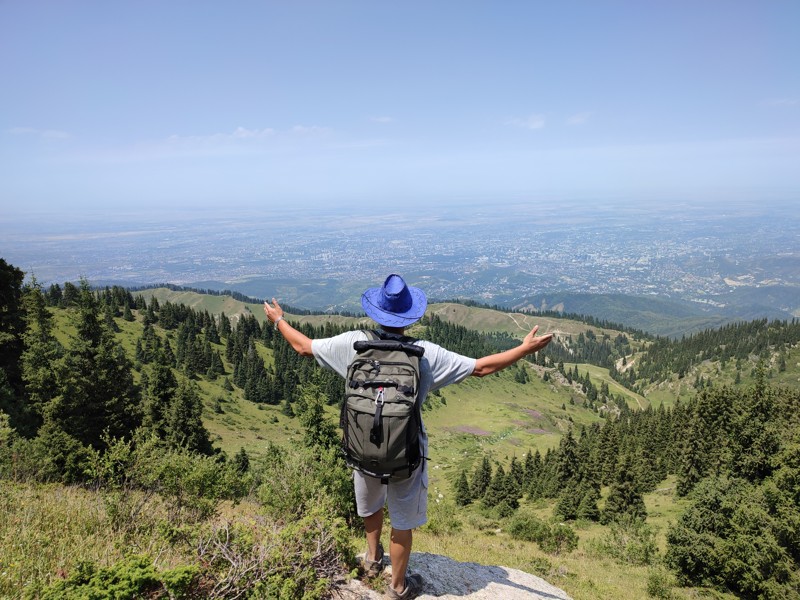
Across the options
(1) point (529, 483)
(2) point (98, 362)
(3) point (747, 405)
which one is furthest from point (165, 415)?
(3) point (747, 405)

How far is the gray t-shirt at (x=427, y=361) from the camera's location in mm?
4773

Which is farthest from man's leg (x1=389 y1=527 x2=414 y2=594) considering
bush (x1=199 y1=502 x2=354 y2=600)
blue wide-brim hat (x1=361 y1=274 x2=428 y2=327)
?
blue wide-brim hat (x1=361 y1=274 x2=428 y2=327)

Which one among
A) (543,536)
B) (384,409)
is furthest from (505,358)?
(543,536)

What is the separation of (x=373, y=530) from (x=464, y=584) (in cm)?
209

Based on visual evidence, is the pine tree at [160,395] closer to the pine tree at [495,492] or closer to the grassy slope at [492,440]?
the grassy slope at [492,440]

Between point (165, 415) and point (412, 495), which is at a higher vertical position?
point (412, 495)

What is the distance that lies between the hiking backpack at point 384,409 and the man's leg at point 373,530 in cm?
123

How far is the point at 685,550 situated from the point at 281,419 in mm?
76782

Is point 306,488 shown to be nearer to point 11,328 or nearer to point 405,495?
point 405,495

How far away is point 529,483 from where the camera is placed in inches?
2488

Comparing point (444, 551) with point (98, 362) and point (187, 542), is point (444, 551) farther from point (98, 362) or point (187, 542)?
point (98, 362)

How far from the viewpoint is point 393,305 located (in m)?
4.89

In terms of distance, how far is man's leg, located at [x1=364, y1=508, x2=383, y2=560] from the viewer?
5.44m

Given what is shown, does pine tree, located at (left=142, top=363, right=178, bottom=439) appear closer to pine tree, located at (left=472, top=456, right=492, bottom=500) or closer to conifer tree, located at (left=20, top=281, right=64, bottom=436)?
conifer tree, located at (left=20, top=281, right=64, bottom=436)
